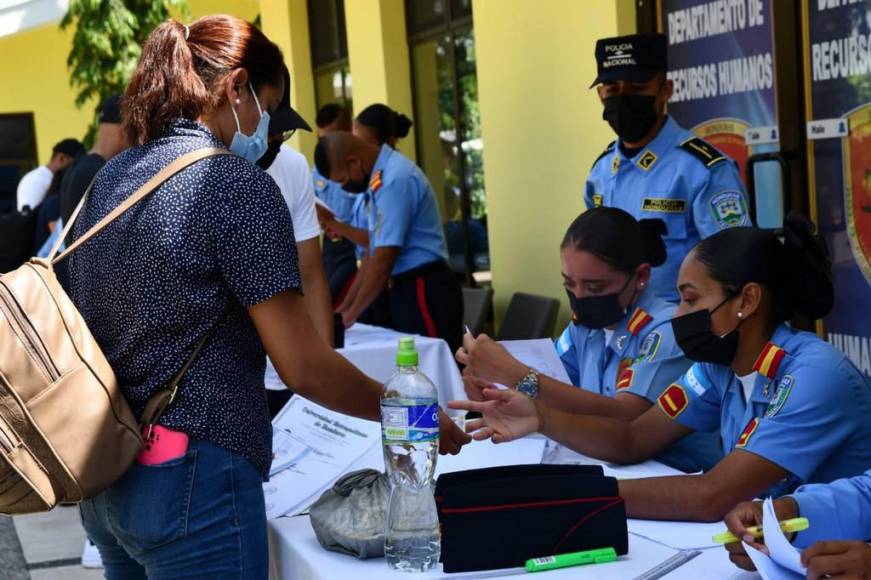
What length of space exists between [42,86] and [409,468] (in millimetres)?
12166

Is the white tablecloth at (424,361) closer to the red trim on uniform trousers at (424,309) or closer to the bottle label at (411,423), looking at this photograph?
the red trim on uniform trousers at (424,309)

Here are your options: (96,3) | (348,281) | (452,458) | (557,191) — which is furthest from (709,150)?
(96,3)

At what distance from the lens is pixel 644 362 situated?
275cm

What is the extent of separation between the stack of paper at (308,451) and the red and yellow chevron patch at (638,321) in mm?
661

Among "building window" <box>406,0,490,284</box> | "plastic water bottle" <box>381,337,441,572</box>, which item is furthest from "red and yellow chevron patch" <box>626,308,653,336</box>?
"building window" <box>406,0,490,284</box>

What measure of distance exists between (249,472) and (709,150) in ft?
7.33

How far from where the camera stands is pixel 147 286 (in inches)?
70.4

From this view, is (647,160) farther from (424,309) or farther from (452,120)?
(452,120)

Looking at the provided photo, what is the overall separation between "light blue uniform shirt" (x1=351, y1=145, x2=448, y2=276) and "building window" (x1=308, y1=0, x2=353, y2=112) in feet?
12.0

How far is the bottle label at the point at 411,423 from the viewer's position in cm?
188

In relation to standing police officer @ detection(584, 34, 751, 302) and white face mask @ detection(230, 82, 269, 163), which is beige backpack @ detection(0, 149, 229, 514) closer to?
white face mask @ detection(230, 82, 269, 163)

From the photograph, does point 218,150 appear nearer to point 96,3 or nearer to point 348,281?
point 348,281

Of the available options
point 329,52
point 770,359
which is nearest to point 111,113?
point 770,359

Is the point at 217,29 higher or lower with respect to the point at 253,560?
higher
